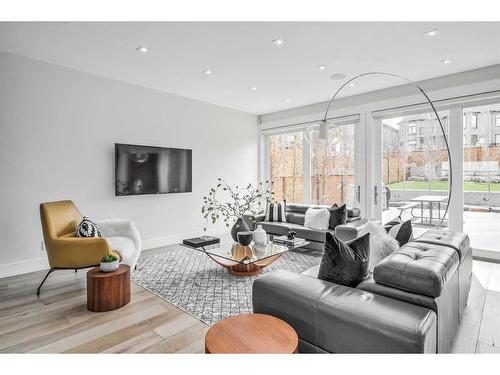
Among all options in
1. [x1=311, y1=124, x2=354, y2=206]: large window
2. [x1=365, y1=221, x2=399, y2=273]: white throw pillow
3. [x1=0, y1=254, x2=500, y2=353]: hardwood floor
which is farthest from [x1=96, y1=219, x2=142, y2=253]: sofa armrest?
[x1=311, y1=124, x2=354, y2=206]: large window

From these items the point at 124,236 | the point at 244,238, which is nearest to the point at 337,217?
the point at 244,238

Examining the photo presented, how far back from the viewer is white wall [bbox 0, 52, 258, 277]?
3.45 meters

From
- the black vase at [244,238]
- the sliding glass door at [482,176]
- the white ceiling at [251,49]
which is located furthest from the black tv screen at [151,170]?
the sliding glass door at [482,176]

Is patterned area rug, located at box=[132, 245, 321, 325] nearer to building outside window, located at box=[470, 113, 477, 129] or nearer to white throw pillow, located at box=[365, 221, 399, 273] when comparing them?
white throw pillow, located at box=[365, 221, 399, 273]

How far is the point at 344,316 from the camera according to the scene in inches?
53.9

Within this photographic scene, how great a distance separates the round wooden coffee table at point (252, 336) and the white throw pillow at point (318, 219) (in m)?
2.99

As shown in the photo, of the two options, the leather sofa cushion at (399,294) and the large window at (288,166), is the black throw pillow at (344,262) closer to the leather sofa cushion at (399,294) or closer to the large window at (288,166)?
the leather sofa cushion at (399,294)

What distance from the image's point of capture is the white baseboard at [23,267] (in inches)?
133

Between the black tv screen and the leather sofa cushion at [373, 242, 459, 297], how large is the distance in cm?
387

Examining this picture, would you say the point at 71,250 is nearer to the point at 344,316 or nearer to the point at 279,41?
the point at 344,316

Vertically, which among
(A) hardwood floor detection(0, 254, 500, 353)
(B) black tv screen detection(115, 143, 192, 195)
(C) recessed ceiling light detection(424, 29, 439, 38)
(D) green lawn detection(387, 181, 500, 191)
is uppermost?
(C) recessed ceiling light detection(424, 29, 439, 38)

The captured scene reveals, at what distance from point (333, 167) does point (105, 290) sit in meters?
4.59

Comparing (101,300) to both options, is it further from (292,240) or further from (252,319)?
(292,240)
